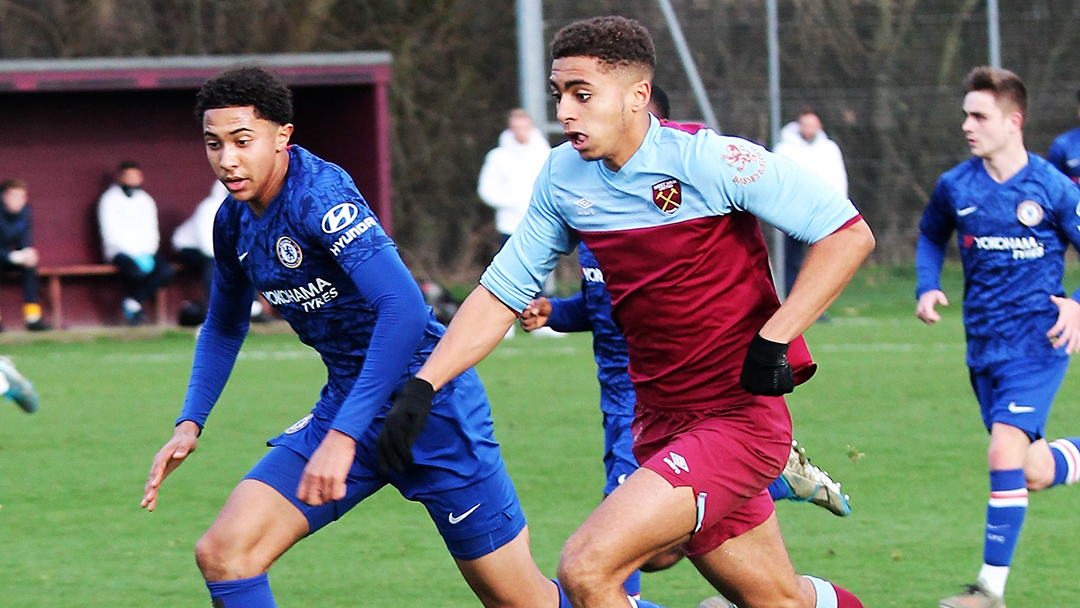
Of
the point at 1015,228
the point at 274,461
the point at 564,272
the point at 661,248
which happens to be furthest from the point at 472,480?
the point at 564,272

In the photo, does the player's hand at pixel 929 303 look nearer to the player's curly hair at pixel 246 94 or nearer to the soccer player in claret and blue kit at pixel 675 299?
the soccer player in claret and blue kit at pixel 675 299

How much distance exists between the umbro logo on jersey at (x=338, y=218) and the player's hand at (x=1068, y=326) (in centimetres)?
288

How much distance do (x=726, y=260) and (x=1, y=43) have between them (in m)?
19.9

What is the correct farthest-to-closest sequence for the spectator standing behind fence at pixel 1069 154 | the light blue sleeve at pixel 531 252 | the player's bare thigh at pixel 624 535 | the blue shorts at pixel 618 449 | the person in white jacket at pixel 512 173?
1. the person in white jacket at pixel 512 173
2. the spectator standing behind fence at pixel 1069 154
3. the blue shorts at pixel 618 449
4. the light blue sleeve at pixel 531 252
5. the player's bare thigh at pixel 624 535

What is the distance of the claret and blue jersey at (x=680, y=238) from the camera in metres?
3.98

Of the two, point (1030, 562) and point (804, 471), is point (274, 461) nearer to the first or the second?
point (804, 471)

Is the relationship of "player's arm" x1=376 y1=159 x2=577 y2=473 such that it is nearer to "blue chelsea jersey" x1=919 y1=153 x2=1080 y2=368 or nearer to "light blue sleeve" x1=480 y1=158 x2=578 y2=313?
"light blue sleeve" x1=480 y1=158 x2=578 y2=313

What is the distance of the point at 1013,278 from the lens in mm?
6082

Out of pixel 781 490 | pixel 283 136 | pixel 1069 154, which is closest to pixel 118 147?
pixel 1069 154

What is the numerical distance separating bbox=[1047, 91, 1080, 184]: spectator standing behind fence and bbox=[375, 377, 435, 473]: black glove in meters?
6.10

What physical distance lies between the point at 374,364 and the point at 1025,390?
295 cm

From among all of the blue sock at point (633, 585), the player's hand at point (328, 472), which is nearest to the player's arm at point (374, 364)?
the player's hand at point (328, 472)

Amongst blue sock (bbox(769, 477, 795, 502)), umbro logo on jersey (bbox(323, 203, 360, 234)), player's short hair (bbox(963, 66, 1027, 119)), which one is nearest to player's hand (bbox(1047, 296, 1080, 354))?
player's short hair (bbox(963, 66, 1027, 119))

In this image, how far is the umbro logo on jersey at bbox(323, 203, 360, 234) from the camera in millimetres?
4199
